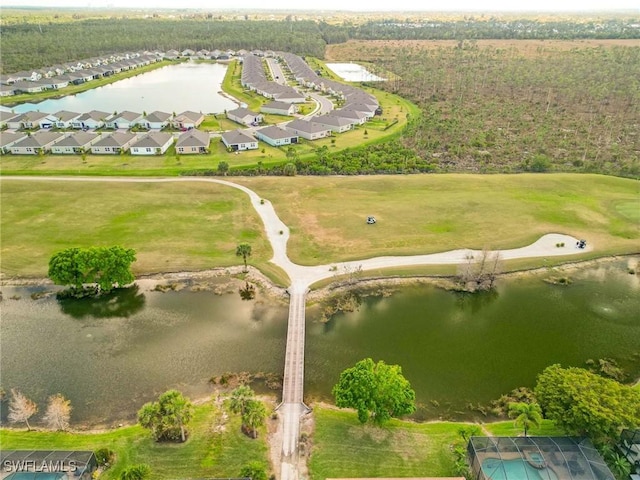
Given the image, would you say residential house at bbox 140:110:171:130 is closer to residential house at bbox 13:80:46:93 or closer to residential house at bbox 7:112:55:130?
residential house at bbox 7:112:55:130

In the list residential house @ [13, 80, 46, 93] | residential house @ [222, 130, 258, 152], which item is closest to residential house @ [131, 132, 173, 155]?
residential house @ [222, 130, 258, 152]

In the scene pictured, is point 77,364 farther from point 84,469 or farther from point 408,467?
point 408,467

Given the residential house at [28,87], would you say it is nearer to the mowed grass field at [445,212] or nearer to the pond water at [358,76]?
the pond water at [358,76]

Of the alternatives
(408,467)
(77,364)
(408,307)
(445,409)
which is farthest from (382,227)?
(77,364)

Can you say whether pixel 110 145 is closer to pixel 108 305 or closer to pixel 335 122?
pixel 335 122

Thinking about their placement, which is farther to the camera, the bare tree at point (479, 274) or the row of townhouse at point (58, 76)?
the row of townhouse at point (58, 76)

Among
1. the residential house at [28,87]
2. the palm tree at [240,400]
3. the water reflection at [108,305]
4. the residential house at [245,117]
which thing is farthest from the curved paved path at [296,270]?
the residential house at [28,87]

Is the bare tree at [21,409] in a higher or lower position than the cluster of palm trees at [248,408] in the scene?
lower
